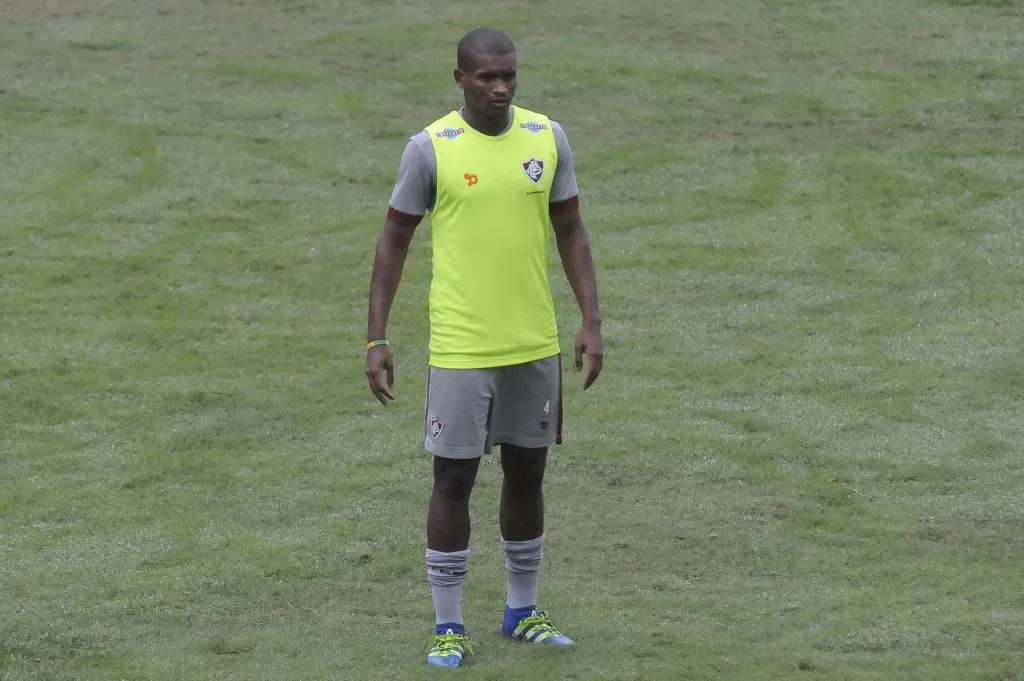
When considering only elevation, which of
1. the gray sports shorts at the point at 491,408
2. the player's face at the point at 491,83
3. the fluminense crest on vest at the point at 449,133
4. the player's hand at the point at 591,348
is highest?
the player's face at the point at 491,83

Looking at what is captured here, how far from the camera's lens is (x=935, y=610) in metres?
4.98

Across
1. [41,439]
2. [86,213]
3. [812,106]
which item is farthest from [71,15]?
[41,439]

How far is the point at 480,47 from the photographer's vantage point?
14.6 ft

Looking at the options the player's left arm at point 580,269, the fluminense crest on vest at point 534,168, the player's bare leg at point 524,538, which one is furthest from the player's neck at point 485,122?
the player's bare leg at point 524,538

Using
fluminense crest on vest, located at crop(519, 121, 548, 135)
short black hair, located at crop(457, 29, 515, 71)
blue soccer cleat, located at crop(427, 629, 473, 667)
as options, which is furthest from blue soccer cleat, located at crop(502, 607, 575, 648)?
short black hair, located at crop(457, 29, 515, 71)

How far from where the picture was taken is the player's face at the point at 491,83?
443 cm

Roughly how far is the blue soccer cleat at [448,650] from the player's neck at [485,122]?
5.10 ft

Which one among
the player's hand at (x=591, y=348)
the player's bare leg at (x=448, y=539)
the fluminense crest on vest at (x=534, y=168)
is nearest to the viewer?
the fluminense crest on vest at (x=534, y=168)

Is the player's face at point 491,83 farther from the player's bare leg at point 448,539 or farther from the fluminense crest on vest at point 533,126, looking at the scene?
the player's bare leg at point 448,539

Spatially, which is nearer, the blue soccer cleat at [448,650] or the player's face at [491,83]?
the player's face at [491,83]

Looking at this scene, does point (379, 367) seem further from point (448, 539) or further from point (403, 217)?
point (448, 539)

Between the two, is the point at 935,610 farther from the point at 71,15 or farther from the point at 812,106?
the point at 71,15

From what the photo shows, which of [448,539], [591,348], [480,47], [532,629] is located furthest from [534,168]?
[532,629]

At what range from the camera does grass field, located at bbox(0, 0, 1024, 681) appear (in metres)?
5.10
